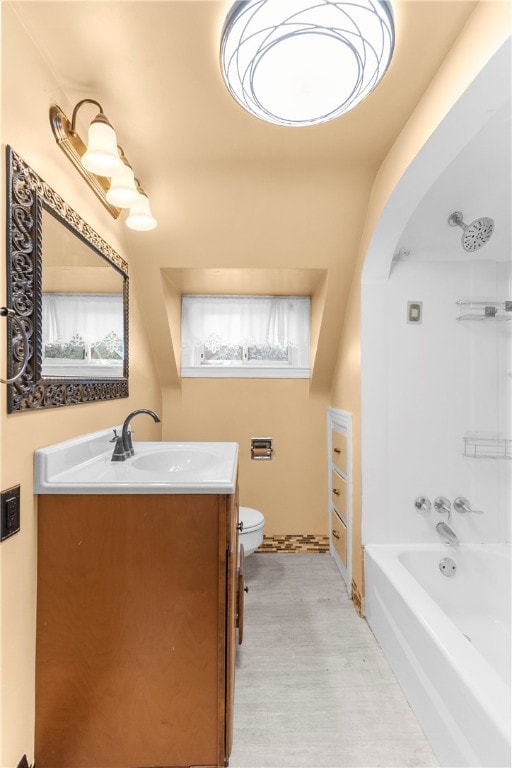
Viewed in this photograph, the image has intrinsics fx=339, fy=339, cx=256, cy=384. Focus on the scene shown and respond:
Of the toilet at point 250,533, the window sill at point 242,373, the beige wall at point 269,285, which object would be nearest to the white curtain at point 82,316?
the beige wall at point 269,285

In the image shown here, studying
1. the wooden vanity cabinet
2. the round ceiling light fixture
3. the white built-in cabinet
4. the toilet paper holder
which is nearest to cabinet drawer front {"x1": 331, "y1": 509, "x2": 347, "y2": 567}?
the white built-in cabinet

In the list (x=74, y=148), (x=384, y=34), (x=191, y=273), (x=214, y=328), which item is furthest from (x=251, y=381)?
(x=384, y=34)

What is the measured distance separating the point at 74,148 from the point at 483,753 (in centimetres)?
227

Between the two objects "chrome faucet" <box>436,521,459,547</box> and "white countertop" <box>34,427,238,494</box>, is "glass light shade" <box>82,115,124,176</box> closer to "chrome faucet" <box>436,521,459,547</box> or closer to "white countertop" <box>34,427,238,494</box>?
"white countertop" <box>34,427,238,494</box>

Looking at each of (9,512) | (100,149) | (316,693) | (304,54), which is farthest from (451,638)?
(100,149)

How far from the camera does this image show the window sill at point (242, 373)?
8.36 feet

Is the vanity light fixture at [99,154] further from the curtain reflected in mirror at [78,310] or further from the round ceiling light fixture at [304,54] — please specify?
the round ceiling light fixture at [304,54]

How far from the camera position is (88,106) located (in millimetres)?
1240

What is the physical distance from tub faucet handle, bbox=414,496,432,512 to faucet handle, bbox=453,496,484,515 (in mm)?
149

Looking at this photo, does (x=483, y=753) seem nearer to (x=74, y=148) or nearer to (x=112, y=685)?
(x=112, y=685)

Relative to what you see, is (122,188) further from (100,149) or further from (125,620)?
(125,620)

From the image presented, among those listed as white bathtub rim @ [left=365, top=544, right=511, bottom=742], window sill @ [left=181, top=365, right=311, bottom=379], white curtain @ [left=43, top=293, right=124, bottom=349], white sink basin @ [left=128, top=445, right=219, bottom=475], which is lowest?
white bathtub rim @ [left=365, top=544, right=511, bottom=742]

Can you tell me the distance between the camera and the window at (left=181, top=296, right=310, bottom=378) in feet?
8.44

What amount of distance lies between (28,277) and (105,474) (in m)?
0.67
